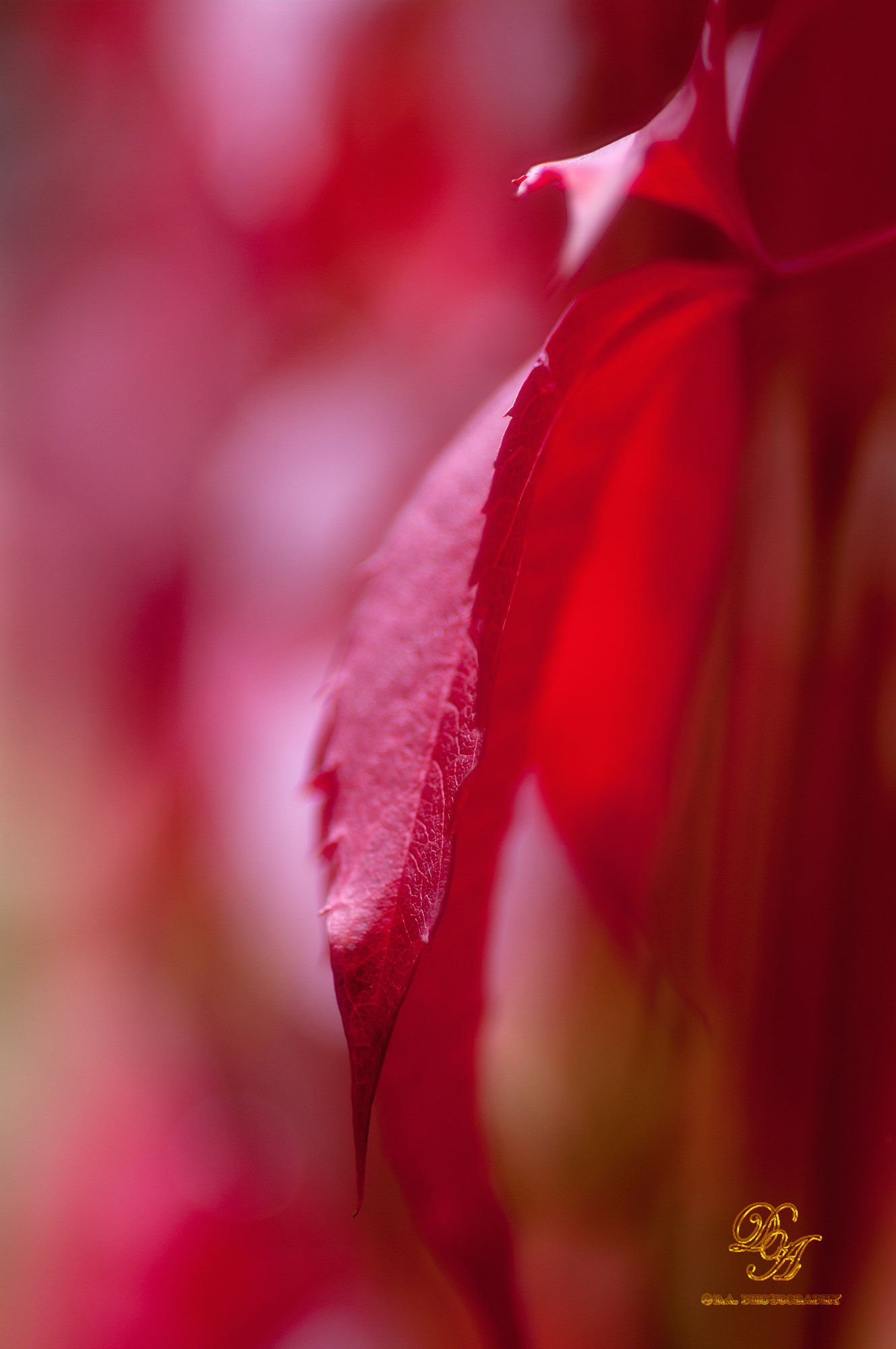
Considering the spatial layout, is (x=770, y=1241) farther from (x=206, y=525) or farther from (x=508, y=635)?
(x=206, y=525)

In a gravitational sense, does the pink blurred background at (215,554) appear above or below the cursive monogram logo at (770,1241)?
above

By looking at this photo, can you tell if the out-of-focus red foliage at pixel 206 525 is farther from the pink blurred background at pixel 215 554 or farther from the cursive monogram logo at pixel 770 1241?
the cursive monogram logo at pixel 770 1241

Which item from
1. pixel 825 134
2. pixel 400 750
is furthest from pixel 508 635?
pixel 825 134

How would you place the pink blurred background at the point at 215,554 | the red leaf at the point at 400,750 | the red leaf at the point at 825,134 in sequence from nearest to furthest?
the red leaf at the point at 400,750
the red leaf at the point at 825,134
the pink blurred background at the point at 215,554

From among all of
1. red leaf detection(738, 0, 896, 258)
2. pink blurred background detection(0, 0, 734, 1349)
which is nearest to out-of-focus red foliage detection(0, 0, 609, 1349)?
pink blurred background detection(0, 0, 734, 1349)

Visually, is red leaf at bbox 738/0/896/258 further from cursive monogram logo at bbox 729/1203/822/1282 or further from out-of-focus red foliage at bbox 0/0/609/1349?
cursive monogram logo at bbox 729/1203/822/1282

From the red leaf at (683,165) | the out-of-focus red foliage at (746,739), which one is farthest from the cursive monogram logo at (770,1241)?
the red leaf at (683,165)

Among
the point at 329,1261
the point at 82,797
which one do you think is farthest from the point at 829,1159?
the point at 82,797
